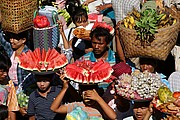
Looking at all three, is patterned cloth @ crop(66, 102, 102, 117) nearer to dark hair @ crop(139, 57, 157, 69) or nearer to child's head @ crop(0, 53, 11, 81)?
dark hair @ crop(139, 57, 157, 69)

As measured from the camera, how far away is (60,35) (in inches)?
280

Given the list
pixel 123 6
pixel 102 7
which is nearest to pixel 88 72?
pixel 123 6

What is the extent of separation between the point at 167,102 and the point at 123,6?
2843mm

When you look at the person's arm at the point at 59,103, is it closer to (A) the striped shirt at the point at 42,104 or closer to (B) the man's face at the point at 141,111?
(A) the striped shirt at the point at 42,104

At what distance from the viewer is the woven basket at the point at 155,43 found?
5.71 m

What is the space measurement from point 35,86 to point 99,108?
3.66ft

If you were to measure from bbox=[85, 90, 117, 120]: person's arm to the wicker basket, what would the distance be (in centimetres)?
178

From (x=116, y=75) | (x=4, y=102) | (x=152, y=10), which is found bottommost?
(x=4, y=102)

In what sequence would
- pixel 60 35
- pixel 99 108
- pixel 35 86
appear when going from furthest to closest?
pixel 60 35, pixel 35 86, pixel 99 108

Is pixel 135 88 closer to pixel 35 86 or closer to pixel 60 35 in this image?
pixel 35 86

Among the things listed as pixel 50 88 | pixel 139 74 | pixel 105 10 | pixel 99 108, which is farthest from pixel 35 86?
pixel 105 10

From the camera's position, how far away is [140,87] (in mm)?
5039

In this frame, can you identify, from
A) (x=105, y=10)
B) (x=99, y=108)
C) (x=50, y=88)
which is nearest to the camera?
(x=99, y=108)

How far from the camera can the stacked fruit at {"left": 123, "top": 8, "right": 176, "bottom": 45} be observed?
18.5 ft
